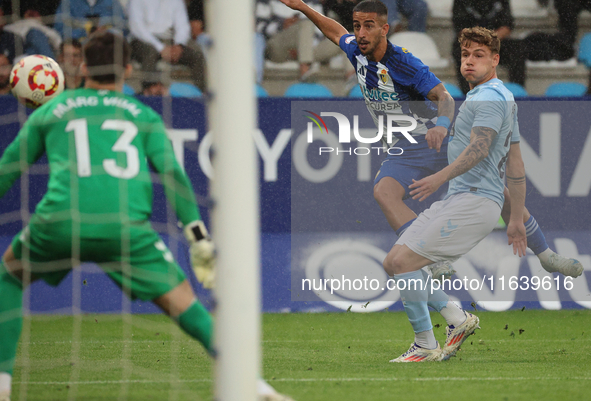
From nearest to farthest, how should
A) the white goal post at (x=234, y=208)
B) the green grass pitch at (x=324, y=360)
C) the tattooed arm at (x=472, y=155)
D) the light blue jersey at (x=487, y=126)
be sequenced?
the white goal post at (x=234, y=208)
the green grass pitch at (x=324, y=360)
the light blue jersey at (x=487, y=126)
the tattooed arm at (x=472, y=155)

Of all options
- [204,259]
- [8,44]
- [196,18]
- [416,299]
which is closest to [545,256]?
[416,299]

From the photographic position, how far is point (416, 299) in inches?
193

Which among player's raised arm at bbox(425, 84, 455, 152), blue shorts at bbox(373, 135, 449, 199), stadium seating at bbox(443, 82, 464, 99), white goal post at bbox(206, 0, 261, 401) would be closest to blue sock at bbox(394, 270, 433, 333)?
blue shorts at bbox(373, 135, 449, 199)

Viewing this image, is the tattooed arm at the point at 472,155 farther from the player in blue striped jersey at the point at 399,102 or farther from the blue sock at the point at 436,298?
the blue sock at the point at 436,298

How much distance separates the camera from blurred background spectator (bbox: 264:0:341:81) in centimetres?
856

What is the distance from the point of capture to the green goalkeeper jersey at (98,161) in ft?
10.2

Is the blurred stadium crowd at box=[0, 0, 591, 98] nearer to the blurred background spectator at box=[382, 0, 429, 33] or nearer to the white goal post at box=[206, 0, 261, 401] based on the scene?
the blurred background spectator at box=[382, 0, 429, 33]

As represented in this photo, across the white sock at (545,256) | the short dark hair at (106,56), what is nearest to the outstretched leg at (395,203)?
the white sock at (545,256)

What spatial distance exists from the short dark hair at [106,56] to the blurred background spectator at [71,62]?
139 inches

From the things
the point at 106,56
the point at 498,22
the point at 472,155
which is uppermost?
the point at 498,22

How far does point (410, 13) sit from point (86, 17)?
3.59m

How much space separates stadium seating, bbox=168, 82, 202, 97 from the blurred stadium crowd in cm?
1

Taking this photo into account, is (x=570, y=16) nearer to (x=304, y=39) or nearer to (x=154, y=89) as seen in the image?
(x=304, y=39)

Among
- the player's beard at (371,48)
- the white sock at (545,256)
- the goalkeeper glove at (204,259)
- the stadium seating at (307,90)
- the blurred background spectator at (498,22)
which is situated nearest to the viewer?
the goalkeeper glove at (204,259)
